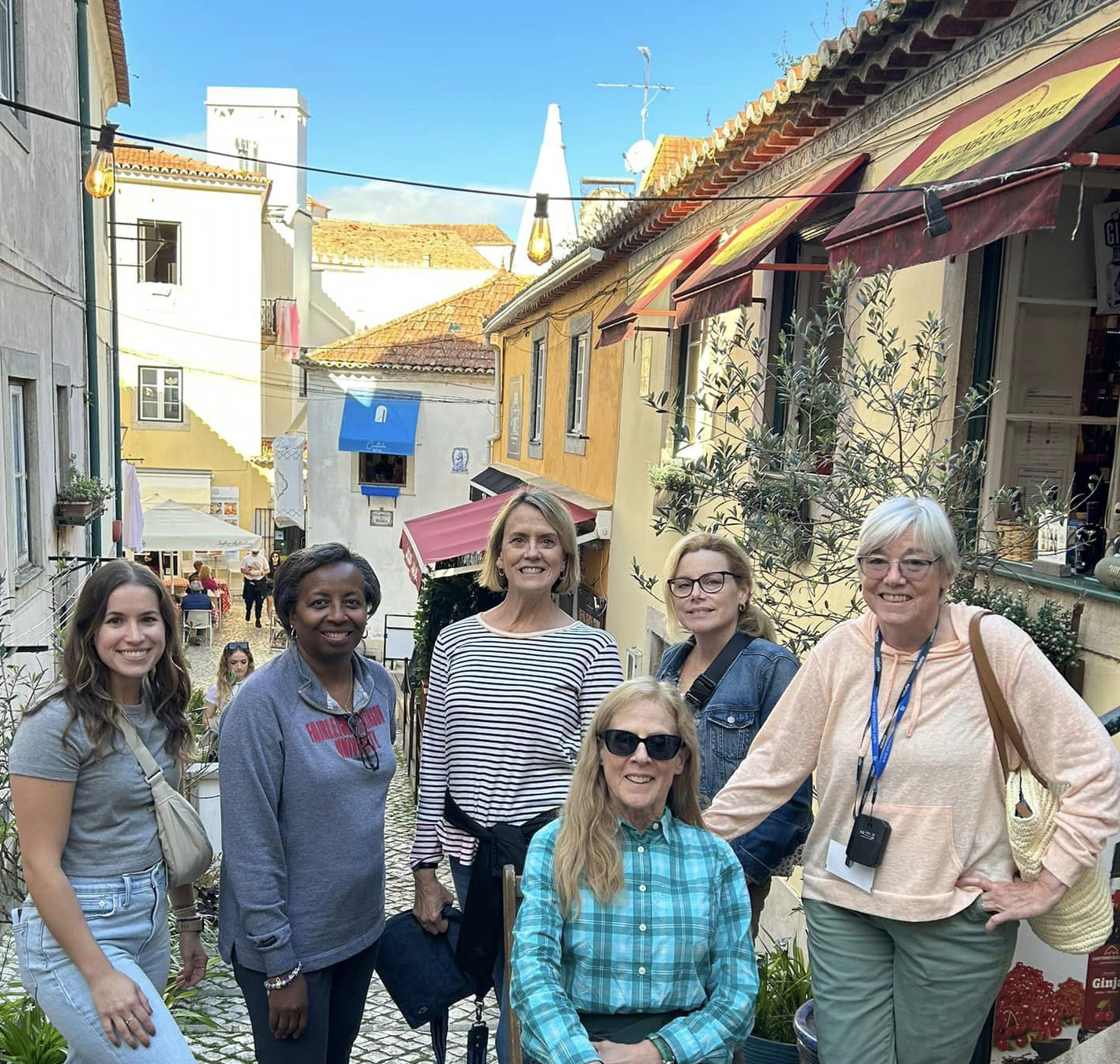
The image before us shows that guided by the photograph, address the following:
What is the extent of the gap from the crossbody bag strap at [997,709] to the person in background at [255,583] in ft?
64.0

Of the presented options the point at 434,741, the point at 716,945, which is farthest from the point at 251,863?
the point at 716,945

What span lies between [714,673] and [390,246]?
120 feet

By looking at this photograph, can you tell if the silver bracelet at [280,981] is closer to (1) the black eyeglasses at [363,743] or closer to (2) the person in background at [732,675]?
(1) the black eyeglasses at [363,743]

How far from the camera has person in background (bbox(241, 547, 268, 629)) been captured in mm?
20891

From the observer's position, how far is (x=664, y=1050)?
2105 millimetres

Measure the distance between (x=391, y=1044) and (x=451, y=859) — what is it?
1848mm

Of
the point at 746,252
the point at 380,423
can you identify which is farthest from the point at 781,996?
the point at 380,423

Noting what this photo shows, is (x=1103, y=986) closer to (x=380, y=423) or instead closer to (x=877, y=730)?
(x=877, y=730)

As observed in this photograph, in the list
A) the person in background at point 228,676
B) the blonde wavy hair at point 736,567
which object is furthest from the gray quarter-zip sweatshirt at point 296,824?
the person in background at point 228,676

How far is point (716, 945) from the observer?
7.25ft

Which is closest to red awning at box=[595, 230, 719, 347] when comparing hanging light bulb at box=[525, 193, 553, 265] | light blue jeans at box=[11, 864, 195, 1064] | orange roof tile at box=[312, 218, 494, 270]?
hanging light bulb at box=[525, 193, 553, 265]

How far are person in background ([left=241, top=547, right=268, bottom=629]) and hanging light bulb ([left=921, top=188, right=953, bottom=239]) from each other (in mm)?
18500

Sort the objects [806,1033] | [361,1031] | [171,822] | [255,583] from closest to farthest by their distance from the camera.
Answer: [171,822], [806,1033], [361,1031], [255,583]

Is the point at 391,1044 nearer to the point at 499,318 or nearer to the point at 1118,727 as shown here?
the point at 1118,727
